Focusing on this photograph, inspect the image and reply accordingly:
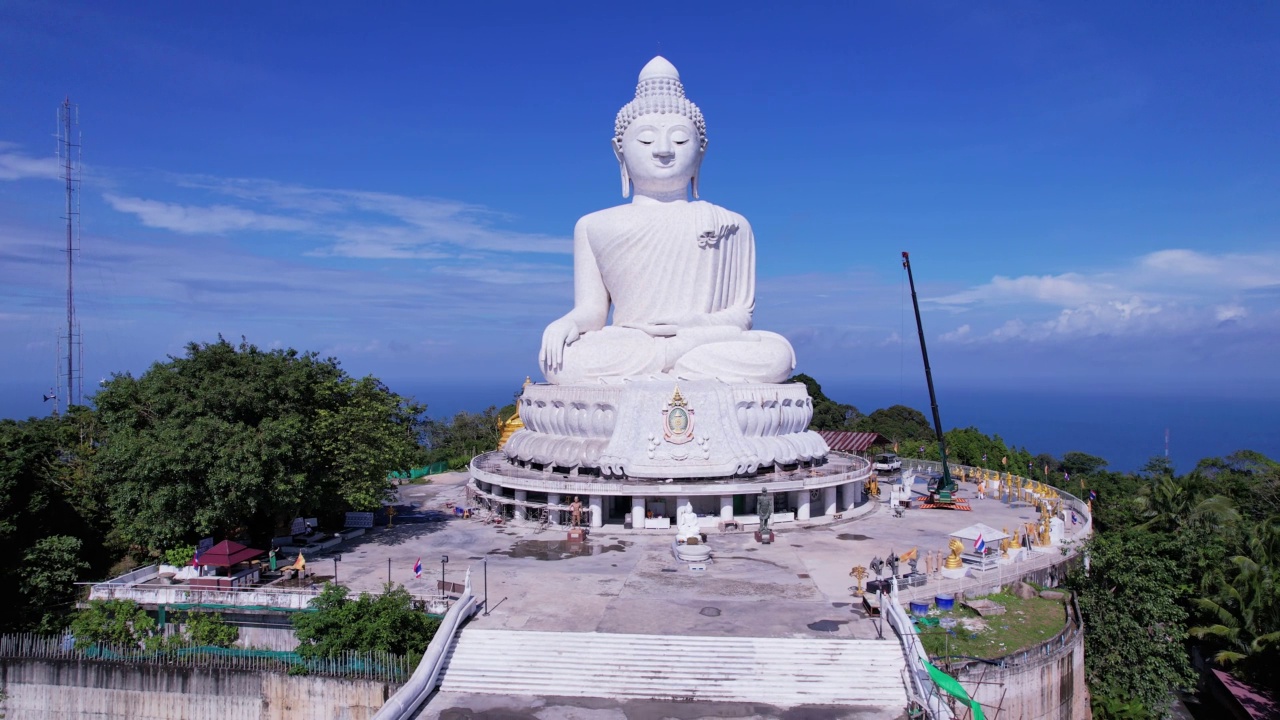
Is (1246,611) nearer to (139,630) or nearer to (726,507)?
(726,507)

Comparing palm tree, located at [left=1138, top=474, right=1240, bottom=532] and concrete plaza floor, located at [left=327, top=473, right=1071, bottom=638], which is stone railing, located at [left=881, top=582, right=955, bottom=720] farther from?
palm tree, located at [left=1138, top=474, right=1240, bottom=532]

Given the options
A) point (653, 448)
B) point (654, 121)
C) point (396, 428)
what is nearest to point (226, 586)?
point (396, 428)

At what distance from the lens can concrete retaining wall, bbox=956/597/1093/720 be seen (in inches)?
547

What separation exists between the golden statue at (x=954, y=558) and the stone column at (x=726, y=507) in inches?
242

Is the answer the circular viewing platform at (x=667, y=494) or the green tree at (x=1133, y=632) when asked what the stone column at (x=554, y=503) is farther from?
the green tree at (x=1133, y=632)

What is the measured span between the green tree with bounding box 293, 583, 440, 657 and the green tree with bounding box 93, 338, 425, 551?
492 centimetres

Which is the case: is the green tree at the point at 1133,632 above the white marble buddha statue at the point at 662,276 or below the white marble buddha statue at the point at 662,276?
below

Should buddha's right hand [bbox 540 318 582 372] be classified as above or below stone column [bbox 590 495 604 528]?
above

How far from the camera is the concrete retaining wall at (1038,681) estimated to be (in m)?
13.9

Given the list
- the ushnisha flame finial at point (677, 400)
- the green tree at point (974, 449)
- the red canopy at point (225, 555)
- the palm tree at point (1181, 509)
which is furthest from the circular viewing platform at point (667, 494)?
the green tree at point (974, 449)

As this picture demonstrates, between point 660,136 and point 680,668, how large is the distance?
65.7 ft

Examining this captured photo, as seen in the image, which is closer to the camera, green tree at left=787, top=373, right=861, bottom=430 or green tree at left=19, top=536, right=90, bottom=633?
green tree at left=19, top=536, right=90, bottom=633

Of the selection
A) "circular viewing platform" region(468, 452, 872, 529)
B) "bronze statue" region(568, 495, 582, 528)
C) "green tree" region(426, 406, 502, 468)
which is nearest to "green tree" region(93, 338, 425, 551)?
"circular viewing platform" region(468, 452, 872, 529)

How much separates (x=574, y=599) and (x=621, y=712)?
427 cm
